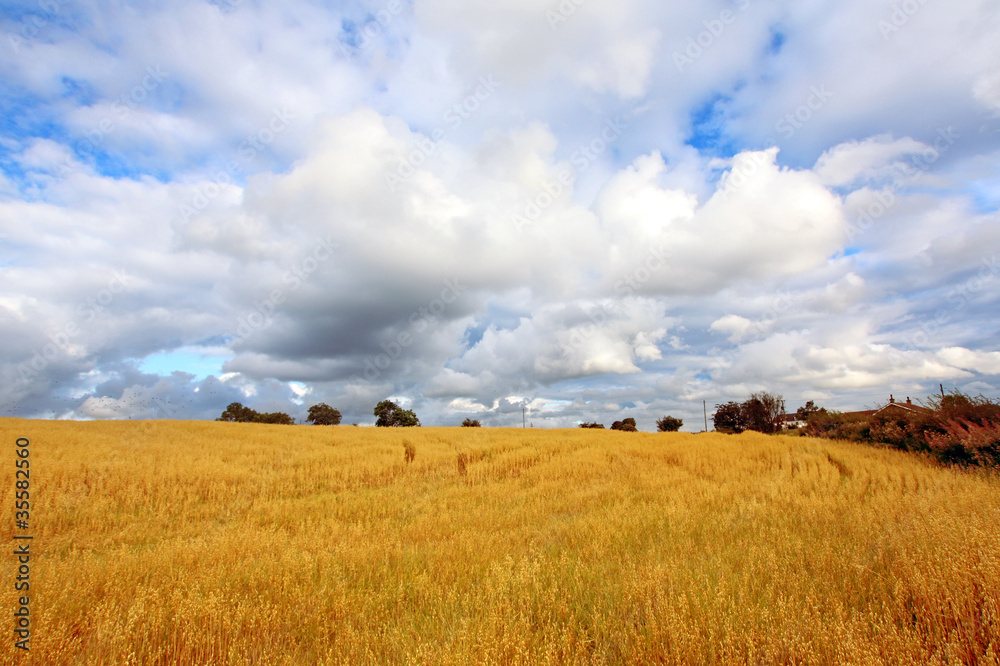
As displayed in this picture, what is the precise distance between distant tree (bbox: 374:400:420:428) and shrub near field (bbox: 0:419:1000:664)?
7148 centimetres

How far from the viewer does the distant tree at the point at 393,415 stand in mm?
82438

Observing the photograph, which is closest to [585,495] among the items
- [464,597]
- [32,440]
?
[464,597]

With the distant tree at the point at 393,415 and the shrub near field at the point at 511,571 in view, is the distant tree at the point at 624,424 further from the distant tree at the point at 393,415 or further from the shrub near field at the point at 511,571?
the shrub near field at the point at 511,571

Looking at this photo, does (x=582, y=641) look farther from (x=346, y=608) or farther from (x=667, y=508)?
(x=667, y=508)

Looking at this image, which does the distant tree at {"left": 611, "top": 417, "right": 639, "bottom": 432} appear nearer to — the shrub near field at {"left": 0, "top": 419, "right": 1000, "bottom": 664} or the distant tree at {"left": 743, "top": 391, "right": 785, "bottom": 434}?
the distant tree at {"left": 743, "top": 391, "right": 785, "bottom": 434}

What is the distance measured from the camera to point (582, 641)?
3.79 metres

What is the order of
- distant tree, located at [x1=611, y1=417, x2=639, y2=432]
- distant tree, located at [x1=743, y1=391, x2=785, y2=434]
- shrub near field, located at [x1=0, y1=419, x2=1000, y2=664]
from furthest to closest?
distant tree, located at [x1=611, y1=417, x2=639, y2=432]
distant tree, located at [x1=743, y1=391, x2=785, y2=434]
shrub near field, located at [x1=0, y1=419, x2=1000, y2=664]

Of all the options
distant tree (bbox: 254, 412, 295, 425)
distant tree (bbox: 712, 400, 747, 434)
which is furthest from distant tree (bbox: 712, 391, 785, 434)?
distant tree (bbox: 254, 412, 295, 425)

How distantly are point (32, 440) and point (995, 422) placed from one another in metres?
35.3

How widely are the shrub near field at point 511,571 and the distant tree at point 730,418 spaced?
5824cm

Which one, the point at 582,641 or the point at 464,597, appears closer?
the point at 582,641

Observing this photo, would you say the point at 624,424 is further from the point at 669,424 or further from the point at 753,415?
the point at 753,415

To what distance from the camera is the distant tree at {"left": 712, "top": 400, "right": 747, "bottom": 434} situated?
212ft

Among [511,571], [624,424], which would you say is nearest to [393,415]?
[624,424]
